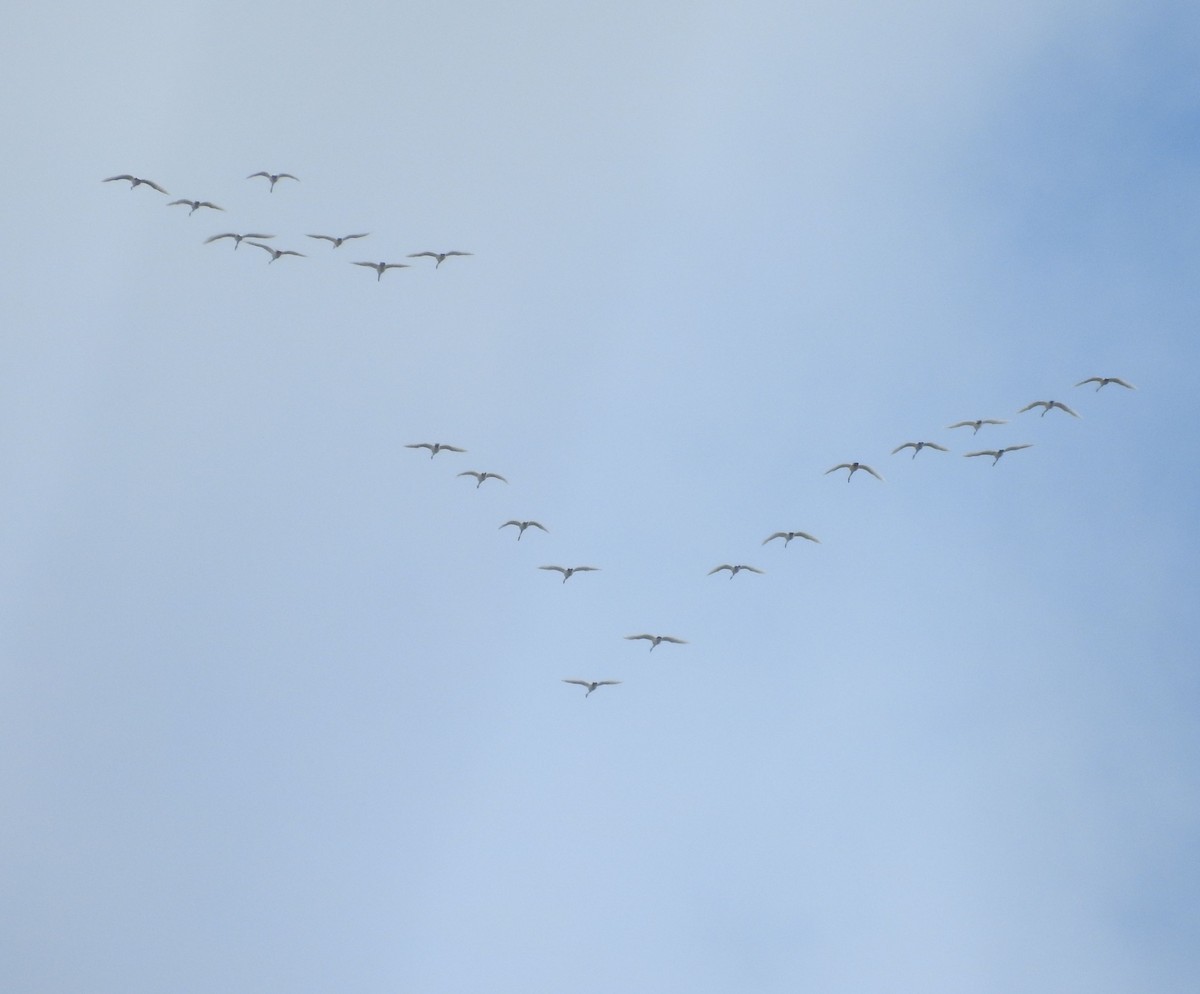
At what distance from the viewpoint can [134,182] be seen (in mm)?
148875

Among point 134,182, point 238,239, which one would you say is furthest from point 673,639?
point 134,182

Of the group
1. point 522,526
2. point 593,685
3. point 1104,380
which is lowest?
point 593,685

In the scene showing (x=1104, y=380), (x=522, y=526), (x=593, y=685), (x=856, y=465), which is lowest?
(x=593, y=685)

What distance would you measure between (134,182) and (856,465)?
71.8 m

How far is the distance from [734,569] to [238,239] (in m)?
56.6

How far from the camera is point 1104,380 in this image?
518ft

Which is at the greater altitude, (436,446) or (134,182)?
(134,182)

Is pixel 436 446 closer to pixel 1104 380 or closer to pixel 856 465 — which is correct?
pixel 856 465

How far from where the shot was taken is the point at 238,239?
15450 cm

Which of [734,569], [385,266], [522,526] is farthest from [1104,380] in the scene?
[385,266]

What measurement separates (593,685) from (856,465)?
35.3 m

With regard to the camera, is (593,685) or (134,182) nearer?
(134,182)

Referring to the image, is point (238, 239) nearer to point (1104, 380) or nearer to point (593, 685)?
point (593, 685)

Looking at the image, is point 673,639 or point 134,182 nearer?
point 134,182
